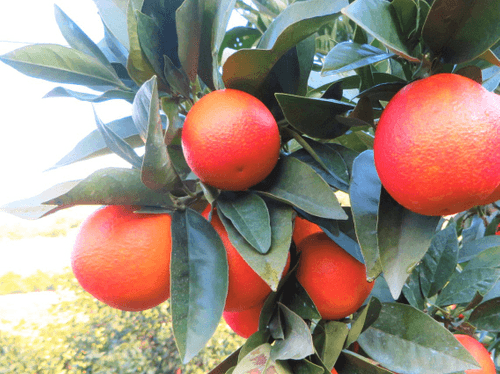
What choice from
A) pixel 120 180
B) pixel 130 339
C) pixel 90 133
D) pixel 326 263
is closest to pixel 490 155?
pixel 326 263

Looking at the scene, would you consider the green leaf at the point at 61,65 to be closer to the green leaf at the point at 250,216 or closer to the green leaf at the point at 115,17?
the green leaf at the point at 115,17

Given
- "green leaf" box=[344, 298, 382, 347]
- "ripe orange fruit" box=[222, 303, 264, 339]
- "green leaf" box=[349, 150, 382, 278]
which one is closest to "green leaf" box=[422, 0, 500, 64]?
"green leaf" box=[349, 150, 382, 278]

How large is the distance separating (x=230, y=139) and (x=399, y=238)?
17 cm

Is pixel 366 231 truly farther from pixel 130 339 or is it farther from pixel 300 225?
pixel 130 339

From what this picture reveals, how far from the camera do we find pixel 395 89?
0.33 metres

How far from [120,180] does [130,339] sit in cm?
231

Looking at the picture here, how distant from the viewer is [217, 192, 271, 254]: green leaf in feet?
1.01

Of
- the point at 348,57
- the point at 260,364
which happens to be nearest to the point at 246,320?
the point at 260,364

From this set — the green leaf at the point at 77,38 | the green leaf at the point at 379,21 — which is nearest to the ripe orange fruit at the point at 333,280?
the green leaf at the point at 379,21

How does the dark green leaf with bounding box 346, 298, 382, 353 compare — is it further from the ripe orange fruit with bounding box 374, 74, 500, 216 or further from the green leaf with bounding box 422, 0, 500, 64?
the green leaf with bounding box 422, 0, 500, 64

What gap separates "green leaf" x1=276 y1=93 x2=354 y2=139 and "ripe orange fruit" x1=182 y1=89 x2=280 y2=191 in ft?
0.08

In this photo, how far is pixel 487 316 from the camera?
1.63 ft

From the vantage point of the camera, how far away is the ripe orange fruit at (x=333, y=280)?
38 cm

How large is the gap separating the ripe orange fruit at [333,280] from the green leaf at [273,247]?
0.08 metres
